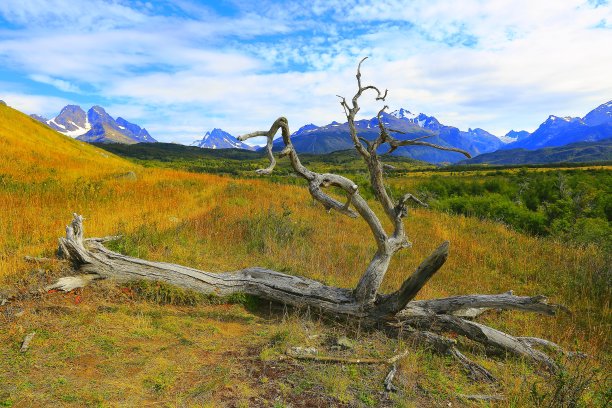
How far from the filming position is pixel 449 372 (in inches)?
170

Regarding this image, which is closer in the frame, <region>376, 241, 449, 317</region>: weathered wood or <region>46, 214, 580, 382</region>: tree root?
<region>376, 241, 449, 317</region>: weathered wood

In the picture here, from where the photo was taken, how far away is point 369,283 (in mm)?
5418

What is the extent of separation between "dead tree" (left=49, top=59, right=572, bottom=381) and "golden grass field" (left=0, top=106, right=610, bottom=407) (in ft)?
0.88

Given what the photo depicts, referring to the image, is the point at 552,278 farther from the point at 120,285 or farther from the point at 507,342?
the point at 120,285

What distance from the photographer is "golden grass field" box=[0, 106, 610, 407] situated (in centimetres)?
359

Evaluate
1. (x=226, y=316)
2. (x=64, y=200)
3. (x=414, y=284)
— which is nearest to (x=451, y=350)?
(x=414, y=284)

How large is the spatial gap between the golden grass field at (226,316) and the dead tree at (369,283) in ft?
0.88

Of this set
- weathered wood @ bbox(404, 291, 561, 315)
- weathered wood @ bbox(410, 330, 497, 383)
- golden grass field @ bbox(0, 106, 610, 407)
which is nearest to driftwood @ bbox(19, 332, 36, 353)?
golden grass field @ bbox(0, 106, 610, 407)

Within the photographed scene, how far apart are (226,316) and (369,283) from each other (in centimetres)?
229

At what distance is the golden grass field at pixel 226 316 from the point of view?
3.59 m

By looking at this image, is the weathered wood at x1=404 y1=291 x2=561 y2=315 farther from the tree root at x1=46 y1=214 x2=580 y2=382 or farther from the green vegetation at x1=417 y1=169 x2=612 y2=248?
the green vegetation at x1=417 y1=169 x2=612 y2=248

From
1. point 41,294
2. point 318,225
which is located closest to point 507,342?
point 41,294

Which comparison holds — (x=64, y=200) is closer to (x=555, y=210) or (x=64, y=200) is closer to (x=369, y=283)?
(x=369, y=283)

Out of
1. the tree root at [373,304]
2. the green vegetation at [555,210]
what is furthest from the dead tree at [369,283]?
the green vegetation at [555,210]
